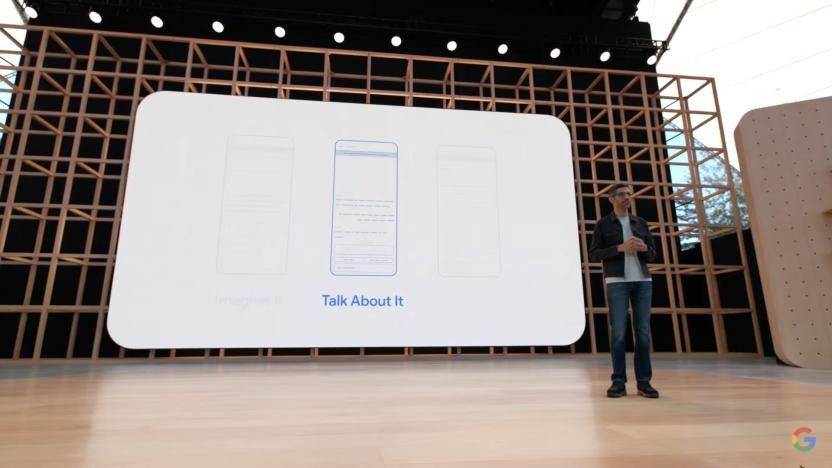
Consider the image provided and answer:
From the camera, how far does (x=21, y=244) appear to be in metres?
5.18

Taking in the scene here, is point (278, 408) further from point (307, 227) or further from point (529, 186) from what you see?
point (529, 186)

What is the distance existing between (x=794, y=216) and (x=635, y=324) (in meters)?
2.79

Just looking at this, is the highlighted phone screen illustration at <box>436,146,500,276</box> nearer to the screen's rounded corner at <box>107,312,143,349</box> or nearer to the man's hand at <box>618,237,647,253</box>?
the man's hand at <box>618,237,647,253</box>

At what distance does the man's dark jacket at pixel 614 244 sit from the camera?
213cm

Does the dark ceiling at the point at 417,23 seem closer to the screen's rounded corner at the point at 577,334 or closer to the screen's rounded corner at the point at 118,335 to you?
the screen's rounded corner at the point at 118,335

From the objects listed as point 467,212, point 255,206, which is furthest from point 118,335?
point 467,212

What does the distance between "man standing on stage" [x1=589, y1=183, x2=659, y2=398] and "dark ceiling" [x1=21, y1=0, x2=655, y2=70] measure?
16.7 feet

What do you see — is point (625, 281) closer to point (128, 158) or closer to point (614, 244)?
point (614, 244)

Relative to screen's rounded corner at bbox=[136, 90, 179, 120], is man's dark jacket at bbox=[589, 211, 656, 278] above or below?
below

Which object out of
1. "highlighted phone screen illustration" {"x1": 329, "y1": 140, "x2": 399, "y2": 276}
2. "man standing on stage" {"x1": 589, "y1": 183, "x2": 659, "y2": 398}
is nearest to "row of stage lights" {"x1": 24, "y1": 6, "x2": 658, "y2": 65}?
"highlighted phone screen illustration" {"x1": 329, "y1": 140, "x2": 399, "y2": 276}

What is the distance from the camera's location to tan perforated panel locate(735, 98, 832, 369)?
3549mm

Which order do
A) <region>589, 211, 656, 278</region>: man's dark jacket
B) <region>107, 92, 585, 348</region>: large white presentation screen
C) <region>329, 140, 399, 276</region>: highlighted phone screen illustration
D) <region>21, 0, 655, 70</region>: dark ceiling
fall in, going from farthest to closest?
1. <region>21, 0, 655, 70</region>: dark ceiling
2. <region>329, 140, 399, 276</region>: highlighted phone screen illustration
3. <region>107, 92, 585, 348</region>: large white presentation screen
4. <region>589, 211, 656, 278</region>: man's dark jacket

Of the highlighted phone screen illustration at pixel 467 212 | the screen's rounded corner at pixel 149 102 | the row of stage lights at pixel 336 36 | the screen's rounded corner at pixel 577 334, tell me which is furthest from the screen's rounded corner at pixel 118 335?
the row of stage lights at pixel 336 36

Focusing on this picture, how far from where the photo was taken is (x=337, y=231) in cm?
384
